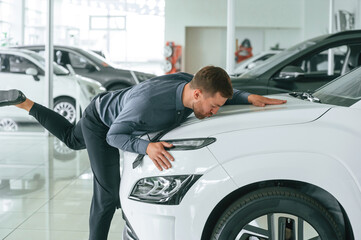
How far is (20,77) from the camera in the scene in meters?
8.79

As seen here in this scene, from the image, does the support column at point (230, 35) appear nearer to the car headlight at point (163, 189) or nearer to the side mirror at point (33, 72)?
the side mirror at point (33, 72)

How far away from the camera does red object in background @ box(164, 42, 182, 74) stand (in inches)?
364

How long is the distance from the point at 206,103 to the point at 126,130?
43cm

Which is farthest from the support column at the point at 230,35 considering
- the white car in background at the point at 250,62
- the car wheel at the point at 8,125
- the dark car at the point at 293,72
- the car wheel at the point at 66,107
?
the car wheel at the point at 8,125

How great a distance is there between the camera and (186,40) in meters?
10.2

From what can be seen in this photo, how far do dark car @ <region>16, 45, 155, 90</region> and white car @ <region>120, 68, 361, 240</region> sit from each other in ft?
21.5

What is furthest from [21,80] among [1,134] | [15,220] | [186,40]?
[15,220]

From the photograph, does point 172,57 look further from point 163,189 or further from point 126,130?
point 163,189

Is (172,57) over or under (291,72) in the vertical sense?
over

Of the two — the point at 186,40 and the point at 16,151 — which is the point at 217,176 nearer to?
the point at 16,151

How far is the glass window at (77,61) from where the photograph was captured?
9369 mm

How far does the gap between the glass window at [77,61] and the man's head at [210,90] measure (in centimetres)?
691

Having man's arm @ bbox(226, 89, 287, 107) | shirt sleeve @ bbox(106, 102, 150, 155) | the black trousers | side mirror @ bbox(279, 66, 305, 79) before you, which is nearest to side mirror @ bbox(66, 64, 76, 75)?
side mirror @ bbox(279, 66, 305, 79)

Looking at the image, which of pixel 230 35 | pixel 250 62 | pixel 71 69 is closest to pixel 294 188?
pixel 230 35
